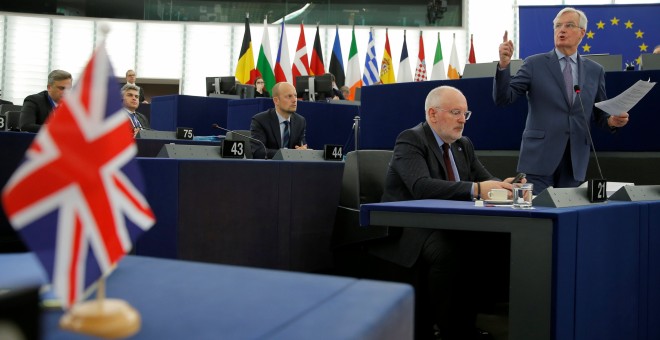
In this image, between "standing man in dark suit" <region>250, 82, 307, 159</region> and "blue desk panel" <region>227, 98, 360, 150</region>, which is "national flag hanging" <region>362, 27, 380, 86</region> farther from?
"standing man in dark suit" <region>250, 82, 307, 159</region>

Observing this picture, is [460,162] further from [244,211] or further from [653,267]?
[244,211]

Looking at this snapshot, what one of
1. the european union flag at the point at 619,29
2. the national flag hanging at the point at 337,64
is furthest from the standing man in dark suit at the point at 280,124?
the national flag hanging at the point at 337,64

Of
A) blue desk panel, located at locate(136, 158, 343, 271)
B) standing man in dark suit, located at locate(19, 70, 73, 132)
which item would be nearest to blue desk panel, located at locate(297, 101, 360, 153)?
standing man in dark suit, located at locate(19, 70, 73, 132)

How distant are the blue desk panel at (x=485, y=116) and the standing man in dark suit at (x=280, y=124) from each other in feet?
1.90

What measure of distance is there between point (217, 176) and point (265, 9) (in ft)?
34.9

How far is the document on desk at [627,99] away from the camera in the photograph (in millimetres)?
3166

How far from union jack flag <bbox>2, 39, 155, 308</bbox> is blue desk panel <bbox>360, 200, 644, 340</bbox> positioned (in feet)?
4.84

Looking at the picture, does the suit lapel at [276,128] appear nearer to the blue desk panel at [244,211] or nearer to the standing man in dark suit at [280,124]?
the standing man in dark suit at [280,124]

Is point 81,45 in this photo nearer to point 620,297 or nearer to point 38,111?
point 38,111

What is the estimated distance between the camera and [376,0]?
45.1 ft

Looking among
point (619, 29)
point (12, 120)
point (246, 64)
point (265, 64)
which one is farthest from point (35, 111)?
point (619, 29)

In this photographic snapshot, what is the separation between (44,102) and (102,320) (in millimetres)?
5736

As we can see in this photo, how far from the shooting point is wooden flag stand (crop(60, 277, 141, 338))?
648mm

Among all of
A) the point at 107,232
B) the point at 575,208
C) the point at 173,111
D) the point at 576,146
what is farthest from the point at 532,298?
the point at 173,111
